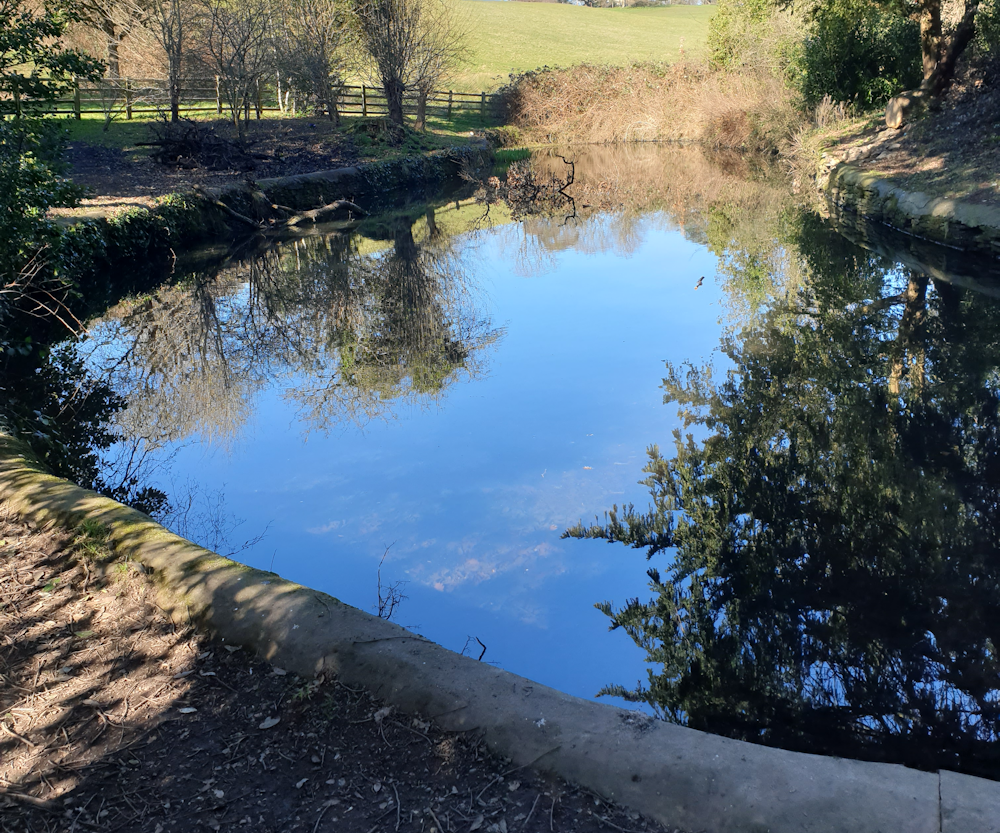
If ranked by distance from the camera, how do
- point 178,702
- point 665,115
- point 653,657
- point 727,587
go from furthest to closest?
point 665,115 → point 727,587 → point 653,657 → point 178,702

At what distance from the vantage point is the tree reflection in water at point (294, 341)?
7.88 m

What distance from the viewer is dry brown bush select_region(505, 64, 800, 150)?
37.3 meters

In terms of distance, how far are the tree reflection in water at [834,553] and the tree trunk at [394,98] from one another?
75.2ft

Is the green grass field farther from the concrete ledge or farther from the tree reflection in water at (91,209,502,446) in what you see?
the tree reflection in water at (91,209,502,446)

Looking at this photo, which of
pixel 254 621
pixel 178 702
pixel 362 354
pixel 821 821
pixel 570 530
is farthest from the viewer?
pixel 362 354

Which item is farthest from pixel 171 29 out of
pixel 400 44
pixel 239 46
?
pixel 400 44

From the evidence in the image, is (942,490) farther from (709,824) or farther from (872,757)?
(709,824)

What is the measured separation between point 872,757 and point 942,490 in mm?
2817

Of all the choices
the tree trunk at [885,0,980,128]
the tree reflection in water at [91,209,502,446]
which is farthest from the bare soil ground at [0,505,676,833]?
the tree trunk at [885,0,980,128]

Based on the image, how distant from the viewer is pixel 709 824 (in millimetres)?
2561

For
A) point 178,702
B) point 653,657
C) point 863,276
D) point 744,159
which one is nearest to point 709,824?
point 653,657

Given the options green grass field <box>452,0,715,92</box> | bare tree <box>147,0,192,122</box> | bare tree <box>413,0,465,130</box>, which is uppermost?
green grass field <box>452,0,715,92</box>

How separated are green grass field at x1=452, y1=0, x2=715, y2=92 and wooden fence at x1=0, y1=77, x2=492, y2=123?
37.5ft

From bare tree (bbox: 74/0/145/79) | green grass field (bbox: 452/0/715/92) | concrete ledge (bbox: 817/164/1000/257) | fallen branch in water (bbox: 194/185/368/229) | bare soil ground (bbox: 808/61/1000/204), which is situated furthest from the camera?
green grass field (bbox: 452/0/715/92)
